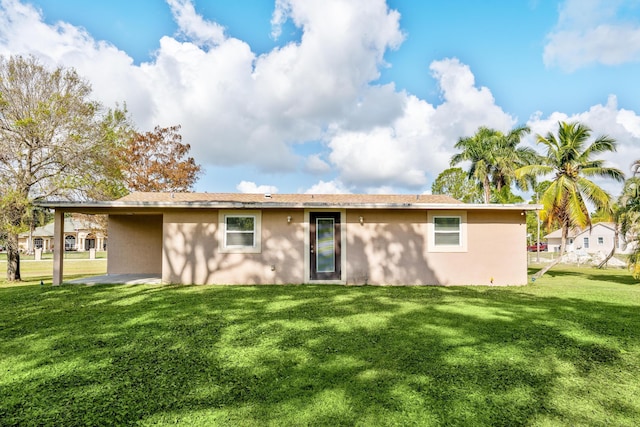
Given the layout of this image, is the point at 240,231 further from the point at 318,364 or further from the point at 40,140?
the point at 40,140

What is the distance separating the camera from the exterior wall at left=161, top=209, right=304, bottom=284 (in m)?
9.93

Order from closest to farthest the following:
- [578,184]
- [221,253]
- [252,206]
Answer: [252,206], [221,253], [578,184]

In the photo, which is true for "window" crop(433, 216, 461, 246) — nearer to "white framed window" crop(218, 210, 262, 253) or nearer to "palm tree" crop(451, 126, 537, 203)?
"white framed window" crop(218, 210, 262, 253)

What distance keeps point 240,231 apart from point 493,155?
725 inches

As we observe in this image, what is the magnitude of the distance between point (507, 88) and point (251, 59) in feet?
38.8

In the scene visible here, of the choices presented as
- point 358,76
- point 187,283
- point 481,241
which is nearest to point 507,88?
point 358,76

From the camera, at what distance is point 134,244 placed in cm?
1249

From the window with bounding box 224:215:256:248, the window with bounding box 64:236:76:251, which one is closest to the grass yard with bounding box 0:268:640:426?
the window with bounding box 224:215:256:248

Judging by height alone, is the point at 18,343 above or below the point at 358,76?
below

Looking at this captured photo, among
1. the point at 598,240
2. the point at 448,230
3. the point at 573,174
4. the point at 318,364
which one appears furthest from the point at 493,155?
the point at 598,240

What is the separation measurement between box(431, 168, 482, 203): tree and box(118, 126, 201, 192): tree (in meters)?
22.4

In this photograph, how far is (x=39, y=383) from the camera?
320 cm

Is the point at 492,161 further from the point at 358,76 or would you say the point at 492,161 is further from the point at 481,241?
the point at 481,241

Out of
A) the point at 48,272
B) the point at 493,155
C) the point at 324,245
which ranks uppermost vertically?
the point at 493,155
